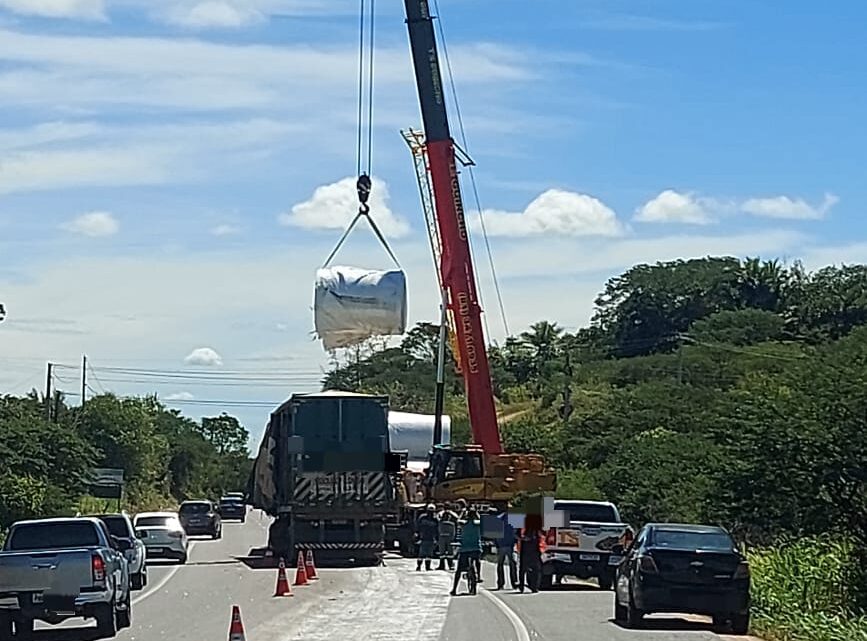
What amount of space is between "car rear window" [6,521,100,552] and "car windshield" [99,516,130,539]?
25.5 feet

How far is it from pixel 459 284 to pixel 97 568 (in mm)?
18439

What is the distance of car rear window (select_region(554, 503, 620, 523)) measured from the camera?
33.5m

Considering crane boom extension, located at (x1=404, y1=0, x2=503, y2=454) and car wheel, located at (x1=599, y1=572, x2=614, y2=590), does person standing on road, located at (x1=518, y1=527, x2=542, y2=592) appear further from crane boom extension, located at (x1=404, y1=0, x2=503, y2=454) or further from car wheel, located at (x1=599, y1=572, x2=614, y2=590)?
crane boom extension, located at (x1=404, y1=0, x2=503, y2=454)

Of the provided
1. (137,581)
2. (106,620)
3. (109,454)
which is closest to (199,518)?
(137,581)

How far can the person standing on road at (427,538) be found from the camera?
132 feet

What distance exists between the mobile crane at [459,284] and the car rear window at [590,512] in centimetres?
619

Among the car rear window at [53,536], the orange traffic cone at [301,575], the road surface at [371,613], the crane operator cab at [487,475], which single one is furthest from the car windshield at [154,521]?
the car rear window at [53,536]

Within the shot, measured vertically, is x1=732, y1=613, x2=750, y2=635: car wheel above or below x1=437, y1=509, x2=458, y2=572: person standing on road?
below

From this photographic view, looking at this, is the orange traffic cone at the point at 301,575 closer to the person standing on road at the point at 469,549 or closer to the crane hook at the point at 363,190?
the person standing on road at the point at 469,549

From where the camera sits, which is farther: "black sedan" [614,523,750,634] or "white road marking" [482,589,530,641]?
"black sedan" [614,523,750,634]

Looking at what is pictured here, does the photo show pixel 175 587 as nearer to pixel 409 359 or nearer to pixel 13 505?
pixel 13 505

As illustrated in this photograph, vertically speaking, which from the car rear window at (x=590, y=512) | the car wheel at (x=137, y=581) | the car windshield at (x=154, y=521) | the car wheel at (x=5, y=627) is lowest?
the car wheel at (x=5, y=627)

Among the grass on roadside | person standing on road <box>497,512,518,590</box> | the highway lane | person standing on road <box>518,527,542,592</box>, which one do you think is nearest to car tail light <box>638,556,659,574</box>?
the highway lane

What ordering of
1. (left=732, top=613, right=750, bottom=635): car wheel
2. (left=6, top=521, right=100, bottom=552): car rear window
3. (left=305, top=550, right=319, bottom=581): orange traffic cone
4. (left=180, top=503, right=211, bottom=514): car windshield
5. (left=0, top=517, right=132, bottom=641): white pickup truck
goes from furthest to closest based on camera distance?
(left=180, top=503, right=211, bottom=514): car windshield, (left=305, top=550, right=319, bottom=581): orange traffic cone, (left=6, top=521, right=100, bottom=552): car rear window, (left=732, top=613, right=750, bottom=635): car wheel, (left=0, top=517, right=132, bottom=641): white pickup truck
